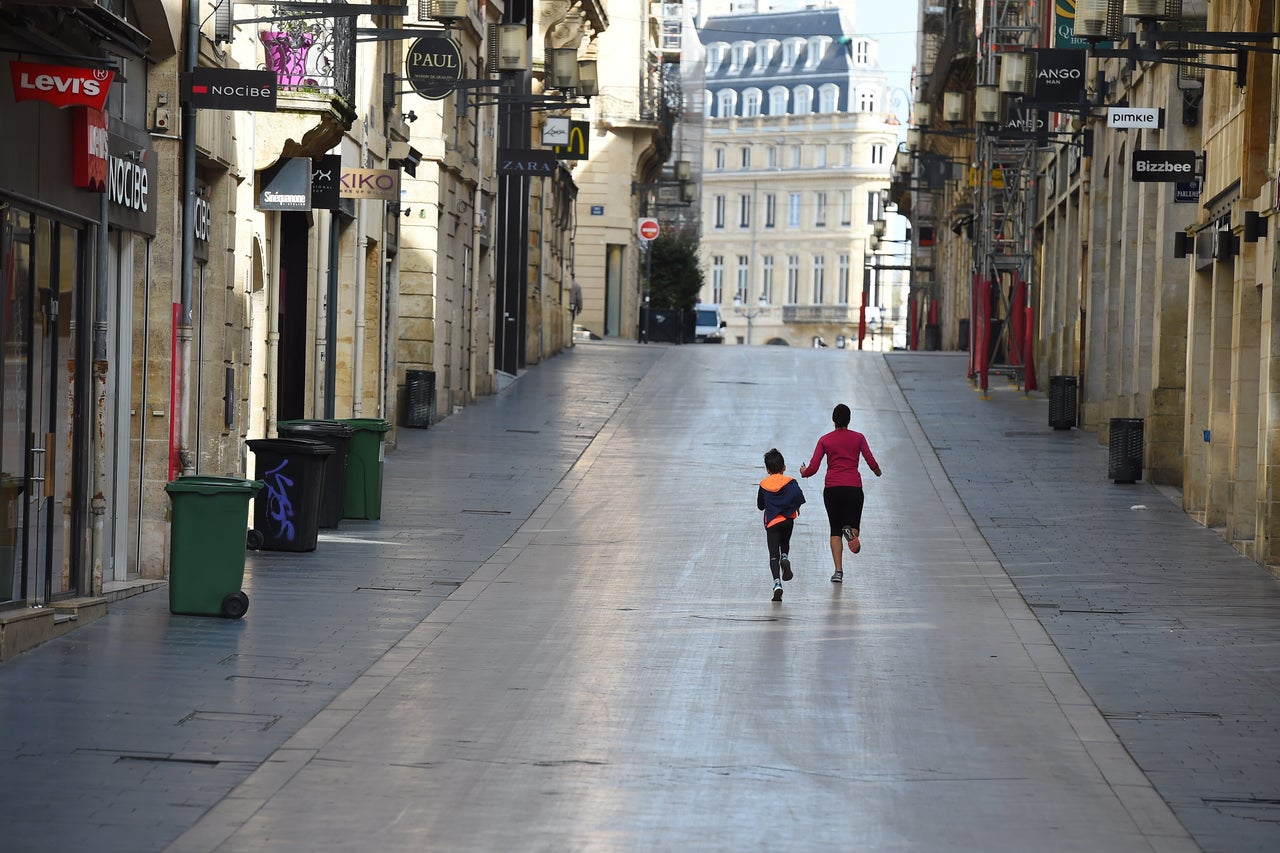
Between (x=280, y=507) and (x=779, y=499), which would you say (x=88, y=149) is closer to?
(x=280, y=507)

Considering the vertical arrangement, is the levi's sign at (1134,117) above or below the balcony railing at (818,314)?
below

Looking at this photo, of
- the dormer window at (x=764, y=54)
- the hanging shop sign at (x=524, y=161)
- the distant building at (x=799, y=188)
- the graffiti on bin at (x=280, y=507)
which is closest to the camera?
the graffiti on bin at (x=280, y=507)

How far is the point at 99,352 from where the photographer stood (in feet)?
43.7

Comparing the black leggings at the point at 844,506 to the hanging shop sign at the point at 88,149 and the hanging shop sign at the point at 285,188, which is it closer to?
the hanging shop sign at the point at 285,188

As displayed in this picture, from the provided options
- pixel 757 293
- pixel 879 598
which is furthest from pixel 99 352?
pixel 757 293

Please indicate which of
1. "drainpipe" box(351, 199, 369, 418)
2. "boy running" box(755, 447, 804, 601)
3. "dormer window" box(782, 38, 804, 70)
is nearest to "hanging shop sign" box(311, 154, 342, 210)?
"drainpipe" box(351, 199, 369, 418)

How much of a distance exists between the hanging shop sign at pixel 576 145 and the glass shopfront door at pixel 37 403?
101 ft

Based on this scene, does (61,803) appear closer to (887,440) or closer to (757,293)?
(887,440)

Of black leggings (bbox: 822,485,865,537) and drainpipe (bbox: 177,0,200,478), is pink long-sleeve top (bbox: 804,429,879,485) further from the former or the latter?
drainpipe (bbox: 177,0,200,478)

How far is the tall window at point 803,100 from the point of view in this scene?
12581cm

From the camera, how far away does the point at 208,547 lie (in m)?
12.9

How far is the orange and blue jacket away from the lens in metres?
14.9

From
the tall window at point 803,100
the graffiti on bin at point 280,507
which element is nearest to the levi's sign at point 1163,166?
the graffiti on bin at point 280,507

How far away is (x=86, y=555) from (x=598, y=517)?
24.0 ft
